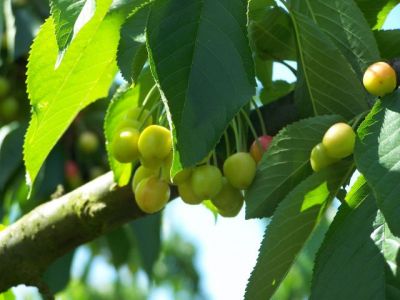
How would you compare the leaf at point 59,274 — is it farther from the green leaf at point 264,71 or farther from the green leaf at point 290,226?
the green leaf at point 290,226

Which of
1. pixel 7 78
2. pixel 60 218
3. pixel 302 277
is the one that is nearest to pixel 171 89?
pixel 60 218

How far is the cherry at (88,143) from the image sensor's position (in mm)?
3236

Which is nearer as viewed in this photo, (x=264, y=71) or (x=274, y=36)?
(x=274, y=36)

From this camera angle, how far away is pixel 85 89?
136 cm

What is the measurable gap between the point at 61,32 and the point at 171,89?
0.52 feet

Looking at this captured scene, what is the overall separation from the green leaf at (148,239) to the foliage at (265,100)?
121 cm

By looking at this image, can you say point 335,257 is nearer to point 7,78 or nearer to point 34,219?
point 34,219

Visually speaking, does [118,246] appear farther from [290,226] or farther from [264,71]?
Answer: [290,226]

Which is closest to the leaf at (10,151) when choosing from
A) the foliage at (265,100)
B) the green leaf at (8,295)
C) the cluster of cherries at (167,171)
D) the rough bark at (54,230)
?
the green leaf at (8,295)

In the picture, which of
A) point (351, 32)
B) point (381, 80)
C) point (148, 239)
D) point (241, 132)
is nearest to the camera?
point (381, 80)

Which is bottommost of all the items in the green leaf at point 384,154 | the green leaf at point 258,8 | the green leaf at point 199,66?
the green leaf at point 384,154

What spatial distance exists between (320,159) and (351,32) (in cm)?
20

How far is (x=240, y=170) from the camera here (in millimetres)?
1290

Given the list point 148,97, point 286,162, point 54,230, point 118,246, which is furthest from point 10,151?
point 286,162
